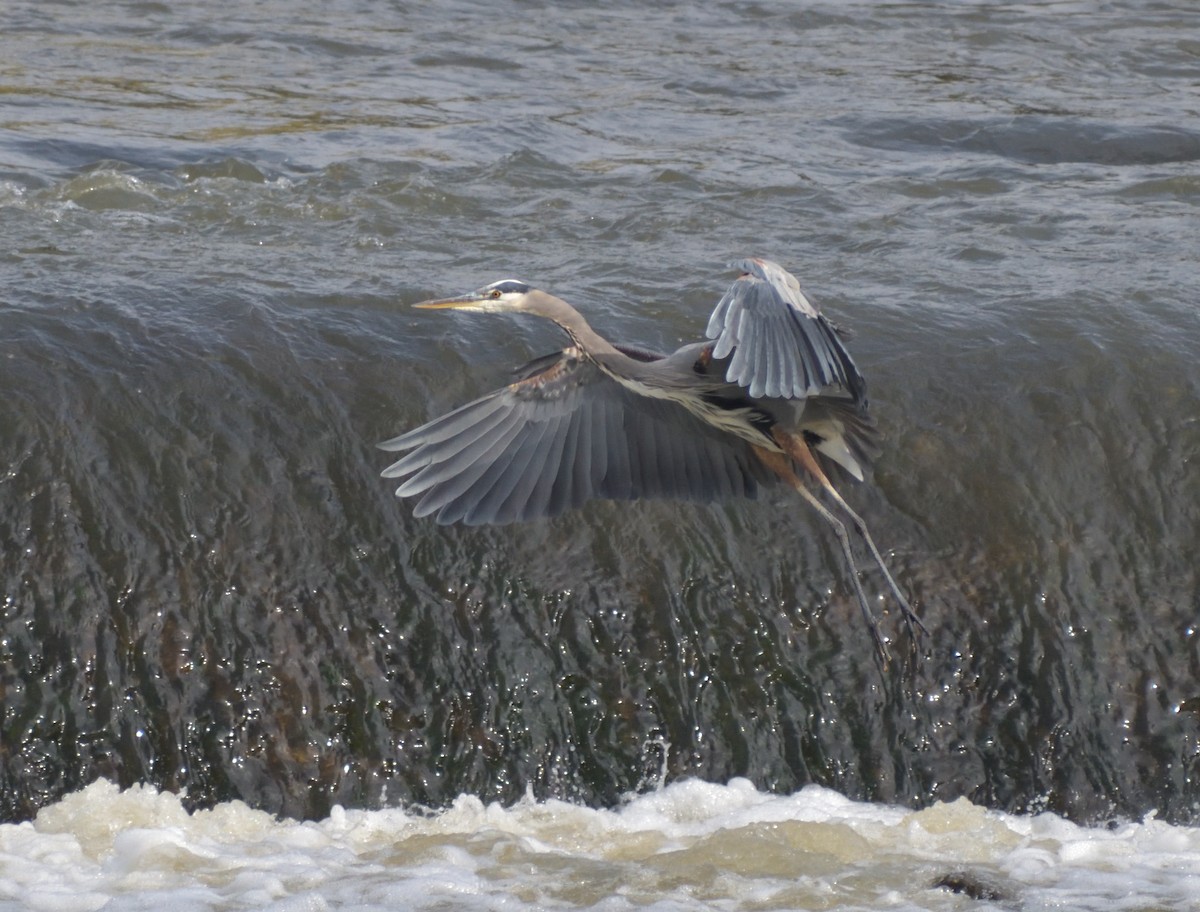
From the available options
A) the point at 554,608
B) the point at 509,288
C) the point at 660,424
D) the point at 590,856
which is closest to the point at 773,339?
the point at 660,424

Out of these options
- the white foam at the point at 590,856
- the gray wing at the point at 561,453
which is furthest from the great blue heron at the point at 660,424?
the white foam at the point at 590,856

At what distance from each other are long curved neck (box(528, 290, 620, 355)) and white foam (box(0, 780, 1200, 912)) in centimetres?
120

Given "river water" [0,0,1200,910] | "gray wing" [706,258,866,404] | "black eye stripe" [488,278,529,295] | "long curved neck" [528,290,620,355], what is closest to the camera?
"gray wing" [706,258,866,404]

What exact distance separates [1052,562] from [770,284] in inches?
60.0

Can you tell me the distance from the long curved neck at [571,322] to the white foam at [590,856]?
120 cm

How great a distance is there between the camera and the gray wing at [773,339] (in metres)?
3.94

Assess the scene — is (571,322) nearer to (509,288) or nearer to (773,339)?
(509,288)

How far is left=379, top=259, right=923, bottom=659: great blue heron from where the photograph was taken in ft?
13.4

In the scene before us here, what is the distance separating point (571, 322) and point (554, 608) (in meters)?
0.79

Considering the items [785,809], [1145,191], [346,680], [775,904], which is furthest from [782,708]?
[1145,191]

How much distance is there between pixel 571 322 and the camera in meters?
4.71

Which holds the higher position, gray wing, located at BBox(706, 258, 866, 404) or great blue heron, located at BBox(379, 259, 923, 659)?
gray wing, located at BBox(706, 258, 866, 404)

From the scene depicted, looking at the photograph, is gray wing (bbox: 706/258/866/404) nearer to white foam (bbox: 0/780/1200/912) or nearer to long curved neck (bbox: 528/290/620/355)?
long curved neck (bbox: 528/290/620/355)

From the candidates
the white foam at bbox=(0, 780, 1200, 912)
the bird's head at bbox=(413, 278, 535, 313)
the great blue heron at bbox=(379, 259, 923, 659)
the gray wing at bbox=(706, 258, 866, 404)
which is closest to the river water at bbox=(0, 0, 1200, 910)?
the white foam at bbox=(0, 780, 1200, 912)
